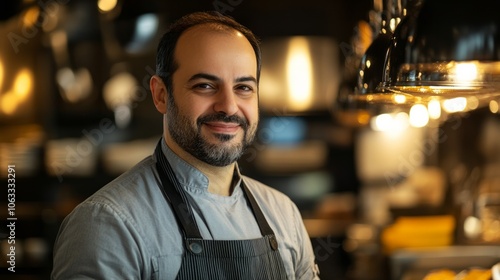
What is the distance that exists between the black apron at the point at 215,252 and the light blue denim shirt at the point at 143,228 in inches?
0.9

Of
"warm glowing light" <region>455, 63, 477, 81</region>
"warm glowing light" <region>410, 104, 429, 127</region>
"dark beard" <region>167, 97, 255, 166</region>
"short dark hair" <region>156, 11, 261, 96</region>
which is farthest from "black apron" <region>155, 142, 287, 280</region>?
"warm glowing light" <region>410, 104, 429, 127</region>

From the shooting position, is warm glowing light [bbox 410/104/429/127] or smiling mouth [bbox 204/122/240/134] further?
A: warm glowing light [bbox 410/104/429/127]

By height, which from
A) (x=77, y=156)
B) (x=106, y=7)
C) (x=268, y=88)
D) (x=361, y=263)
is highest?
(x=106, y=7)

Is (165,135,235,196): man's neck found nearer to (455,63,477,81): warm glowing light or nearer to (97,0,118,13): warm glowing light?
(455,63,477,81): warm glowing light

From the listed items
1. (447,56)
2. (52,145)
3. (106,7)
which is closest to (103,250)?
(447,56)

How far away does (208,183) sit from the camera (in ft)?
7.47

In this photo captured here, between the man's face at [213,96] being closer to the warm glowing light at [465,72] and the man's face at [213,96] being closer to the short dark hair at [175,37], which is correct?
the short dark hair at [175,37]

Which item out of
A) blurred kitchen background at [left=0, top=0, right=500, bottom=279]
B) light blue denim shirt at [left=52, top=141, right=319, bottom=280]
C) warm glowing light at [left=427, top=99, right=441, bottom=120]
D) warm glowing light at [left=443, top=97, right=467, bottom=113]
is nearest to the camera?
light blue denim shirt at [left=52, top=141, right=319, bottom=280]

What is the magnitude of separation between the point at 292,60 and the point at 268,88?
324 mm

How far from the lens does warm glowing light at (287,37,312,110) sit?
22.3ft

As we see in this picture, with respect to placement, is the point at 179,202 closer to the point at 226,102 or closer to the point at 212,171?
the point at 212,171

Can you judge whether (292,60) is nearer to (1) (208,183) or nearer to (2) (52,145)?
(2) (52,145)

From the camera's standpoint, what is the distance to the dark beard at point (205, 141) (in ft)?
7.20

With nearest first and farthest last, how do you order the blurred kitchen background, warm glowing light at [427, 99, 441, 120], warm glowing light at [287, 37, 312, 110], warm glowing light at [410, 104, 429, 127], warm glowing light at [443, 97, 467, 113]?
warm glowing light at [443, 97, 467, 113] < warm glowing light at [427, 99, 441, 120] < warm glowing light at [410, 104, 429, 127] < the blurred kitchen background < warm glowing light at [287, 37, 312, 110]
